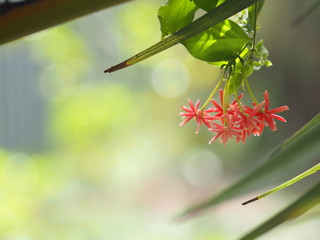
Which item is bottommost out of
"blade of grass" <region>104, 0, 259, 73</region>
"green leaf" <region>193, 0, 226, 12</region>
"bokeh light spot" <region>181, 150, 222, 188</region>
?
"blade of grass" <region>104, 0, 259, 73</region>

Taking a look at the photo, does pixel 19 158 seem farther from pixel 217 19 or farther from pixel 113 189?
pixel 217 19

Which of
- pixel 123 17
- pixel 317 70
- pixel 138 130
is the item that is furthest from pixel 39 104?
pixel 317 70

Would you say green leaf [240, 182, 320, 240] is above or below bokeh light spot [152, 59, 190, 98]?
below

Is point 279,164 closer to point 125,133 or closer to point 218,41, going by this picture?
point 218,41

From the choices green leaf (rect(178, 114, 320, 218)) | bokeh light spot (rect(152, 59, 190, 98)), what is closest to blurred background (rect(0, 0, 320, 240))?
bokeh light spot (rect(152, 59, 190, 98))

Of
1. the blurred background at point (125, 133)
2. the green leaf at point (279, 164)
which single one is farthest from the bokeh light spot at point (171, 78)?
the green leaf at point (279, 164)

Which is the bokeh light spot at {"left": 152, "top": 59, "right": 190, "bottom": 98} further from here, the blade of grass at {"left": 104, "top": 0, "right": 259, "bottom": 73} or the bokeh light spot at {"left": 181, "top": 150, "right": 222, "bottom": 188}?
the blade of grass at {"left": 104, "top": 0, "right": 259, "bottom": 73}

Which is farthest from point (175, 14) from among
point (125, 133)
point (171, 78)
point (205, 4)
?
point (125, 133)
